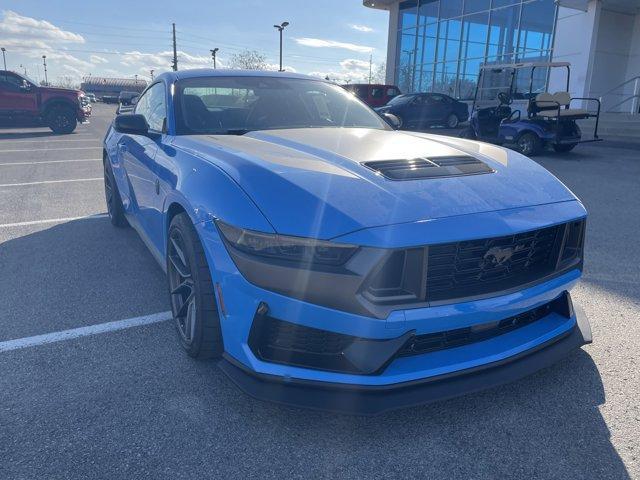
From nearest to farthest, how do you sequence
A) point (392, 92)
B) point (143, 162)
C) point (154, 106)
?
point (143, 162) < point (154, 106) < point (392, 92)

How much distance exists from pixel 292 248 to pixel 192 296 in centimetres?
78

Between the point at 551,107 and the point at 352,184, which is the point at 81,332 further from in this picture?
the point at 551,107

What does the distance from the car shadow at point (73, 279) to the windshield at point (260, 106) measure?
3.89 ft

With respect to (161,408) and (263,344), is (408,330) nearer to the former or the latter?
(263,344)

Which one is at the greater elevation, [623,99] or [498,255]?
[623,99]

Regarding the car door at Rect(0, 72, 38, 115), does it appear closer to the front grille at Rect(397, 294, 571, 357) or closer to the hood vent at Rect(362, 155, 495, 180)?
the hood vent at Rect(362, 155, 495, 180)

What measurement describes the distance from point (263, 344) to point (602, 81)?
2004cm

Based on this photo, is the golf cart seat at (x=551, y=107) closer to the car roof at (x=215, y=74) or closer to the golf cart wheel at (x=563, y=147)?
the golf cart wheel at (x=563, y=147)

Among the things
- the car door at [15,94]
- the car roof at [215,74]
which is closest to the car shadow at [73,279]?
the car roof at [215,74]

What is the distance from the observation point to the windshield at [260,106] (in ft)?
11.0

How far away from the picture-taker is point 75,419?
7.00 ft

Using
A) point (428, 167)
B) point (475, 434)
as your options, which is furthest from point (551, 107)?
point (475, 434)

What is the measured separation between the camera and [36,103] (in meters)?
15.9

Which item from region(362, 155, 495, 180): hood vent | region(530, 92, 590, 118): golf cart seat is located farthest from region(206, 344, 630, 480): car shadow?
region(530, 92, 590, 118): golf cart seat
